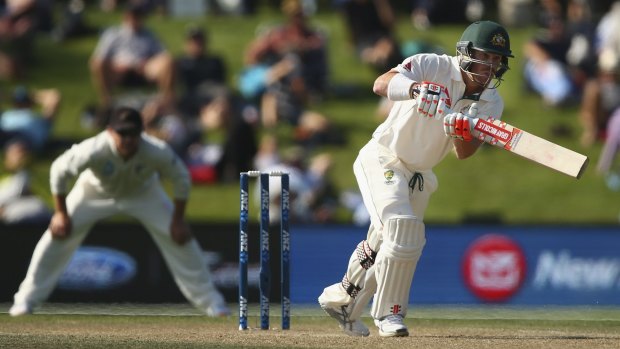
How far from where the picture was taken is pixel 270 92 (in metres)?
14.0

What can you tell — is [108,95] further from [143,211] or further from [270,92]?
[143,211]

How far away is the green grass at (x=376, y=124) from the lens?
524 inches

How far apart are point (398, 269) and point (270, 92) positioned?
7.40 metres

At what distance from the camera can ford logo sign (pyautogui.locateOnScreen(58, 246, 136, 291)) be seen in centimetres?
1102

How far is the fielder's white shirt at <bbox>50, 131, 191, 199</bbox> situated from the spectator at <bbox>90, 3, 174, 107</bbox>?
5.01 meters

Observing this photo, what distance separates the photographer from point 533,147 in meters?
6.42

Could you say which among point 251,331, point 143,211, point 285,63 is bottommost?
point 251,331

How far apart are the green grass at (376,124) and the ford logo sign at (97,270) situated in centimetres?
193

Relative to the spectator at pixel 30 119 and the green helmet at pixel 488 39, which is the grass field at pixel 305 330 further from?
the spectator at pixel 30 119

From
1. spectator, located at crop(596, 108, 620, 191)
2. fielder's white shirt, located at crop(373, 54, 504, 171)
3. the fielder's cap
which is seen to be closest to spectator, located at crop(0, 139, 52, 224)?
the fielder's cap

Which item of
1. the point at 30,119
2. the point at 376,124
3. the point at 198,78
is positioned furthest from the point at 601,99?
the point at 30,119

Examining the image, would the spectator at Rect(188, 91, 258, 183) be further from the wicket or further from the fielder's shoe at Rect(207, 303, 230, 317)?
the wicket

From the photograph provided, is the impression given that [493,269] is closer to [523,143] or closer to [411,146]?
[411,146]

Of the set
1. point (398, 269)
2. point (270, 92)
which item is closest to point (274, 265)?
point (270, 92)
